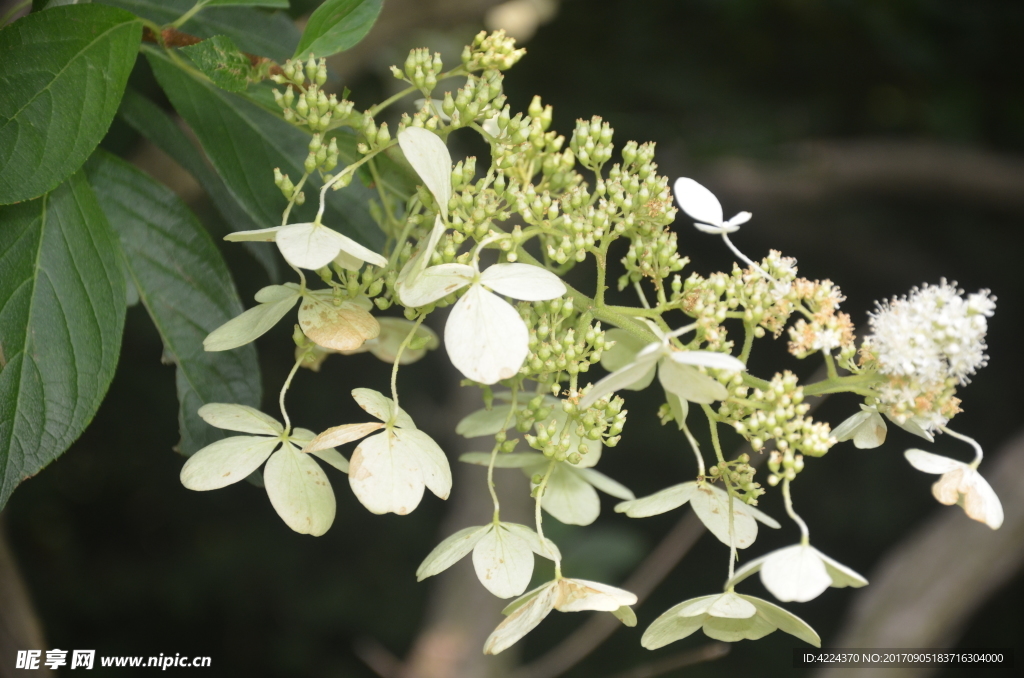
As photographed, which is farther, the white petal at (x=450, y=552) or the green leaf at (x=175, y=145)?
the green leaf at (x=175, y=145)

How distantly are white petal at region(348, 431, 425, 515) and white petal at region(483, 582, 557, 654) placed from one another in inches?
4.6

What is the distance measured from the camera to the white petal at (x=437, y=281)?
499 millimetres

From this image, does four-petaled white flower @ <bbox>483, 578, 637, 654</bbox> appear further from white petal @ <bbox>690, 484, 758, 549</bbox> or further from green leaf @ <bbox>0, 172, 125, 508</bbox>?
green leaf @ <bbox>0, 172, 125, 508</bbox>

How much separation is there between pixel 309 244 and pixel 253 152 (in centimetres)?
25

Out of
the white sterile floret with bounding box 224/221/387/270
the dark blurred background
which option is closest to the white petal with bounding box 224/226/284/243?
the white sterile floret with bounding box 224/221/387/270

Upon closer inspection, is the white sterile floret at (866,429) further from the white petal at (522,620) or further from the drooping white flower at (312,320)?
the drooping white flower at (312,320)

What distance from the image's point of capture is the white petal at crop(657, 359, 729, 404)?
473 mm

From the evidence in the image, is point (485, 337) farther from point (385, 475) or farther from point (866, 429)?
point (866, 429)

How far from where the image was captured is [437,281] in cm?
50

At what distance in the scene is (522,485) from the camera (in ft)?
6.66

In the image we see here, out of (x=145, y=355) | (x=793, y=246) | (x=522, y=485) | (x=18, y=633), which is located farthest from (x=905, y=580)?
(x=145, y=355)

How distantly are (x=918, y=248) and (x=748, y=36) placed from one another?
1056 millimetres

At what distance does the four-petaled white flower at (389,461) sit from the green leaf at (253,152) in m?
0.23

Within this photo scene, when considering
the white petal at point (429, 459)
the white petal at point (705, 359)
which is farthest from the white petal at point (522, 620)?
the white petal at point (705, 359)
